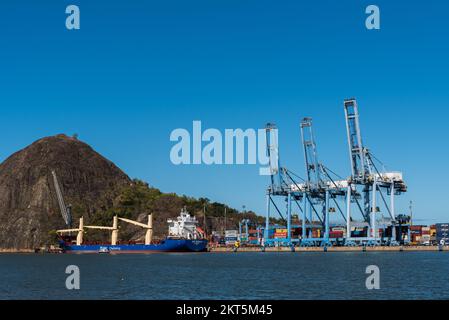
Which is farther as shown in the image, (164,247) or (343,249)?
(343,249)

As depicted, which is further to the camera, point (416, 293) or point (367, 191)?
point (367, 191)

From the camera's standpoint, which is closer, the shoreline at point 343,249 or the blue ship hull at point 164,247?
the shoreline at point 343,249

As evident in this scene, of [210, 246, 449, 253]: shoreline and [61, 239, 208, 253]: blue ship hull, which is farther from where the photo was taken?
[61, 239, 208, 253]: blue ship hull

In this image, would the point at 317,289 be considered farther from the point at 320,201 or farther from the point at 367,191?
the point at 320,201

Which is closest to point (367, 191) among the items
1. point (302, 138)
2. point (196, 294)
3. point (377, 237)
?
point (377, 237)

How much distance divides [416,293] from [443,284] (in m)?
8.00

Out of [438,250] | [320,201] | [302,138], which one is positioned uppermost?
[302,138]

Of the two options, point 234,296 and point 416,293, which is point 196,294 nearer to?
point 234,296

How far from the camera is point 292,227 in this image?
17712 cm

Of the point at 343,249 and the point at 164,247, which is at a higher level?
the point at 164,247

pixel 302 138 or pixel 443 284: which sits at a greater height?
pixel 302 138
